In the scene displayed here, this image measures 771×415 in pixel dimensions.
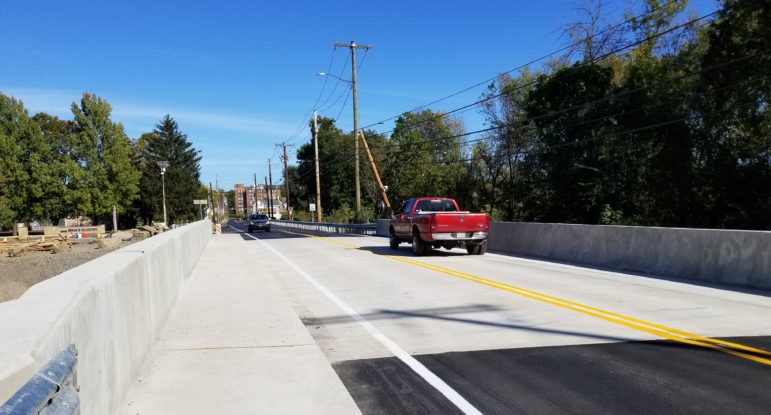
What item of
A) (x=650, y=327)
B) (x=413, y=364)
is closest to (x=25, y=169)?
(x=413, y=364)

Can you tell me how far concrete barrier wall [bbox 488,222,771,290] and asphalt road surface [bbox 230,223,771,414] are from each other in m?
0.79

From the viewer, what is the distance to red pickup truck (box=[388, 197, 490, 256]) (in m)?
17.8

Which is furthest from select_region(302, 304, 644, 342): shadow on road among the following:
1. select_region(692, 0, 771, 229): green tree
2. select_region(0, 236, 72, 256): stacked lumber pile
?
select_region(0, 236, 72, 256): stacked lumber pile

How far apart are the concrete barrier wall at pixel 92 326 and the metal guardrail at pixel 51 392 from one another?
44 millimetres

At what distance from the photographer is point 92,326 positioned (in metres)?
3.83

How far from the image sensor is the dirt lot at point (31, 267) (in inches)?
674

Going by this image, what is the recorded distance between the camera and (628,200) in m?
28.9

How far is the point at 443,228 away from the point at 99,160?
56465 mm

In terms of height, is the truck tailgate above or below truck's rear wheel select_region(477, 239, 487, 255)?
above

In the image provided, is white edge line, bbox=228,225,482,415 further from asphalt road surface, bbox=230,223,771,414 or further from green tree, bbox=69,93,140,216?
green tree, bbox=69,93,140,216

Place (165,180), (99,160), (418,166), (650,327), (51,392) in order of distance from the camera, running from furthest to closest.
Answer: (165,180)
(99,160)
(418,166)
(650,327)
(51,392)

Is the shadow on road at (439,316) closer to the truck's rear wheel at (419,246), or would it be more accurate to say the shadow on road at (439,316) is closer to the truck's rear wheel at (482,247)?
the truck's rear wheel at (482,247)

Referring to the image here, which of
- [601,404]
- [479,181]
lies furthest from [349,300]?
[479,181]

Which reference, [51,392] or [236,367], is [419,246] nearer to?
[236,367]
